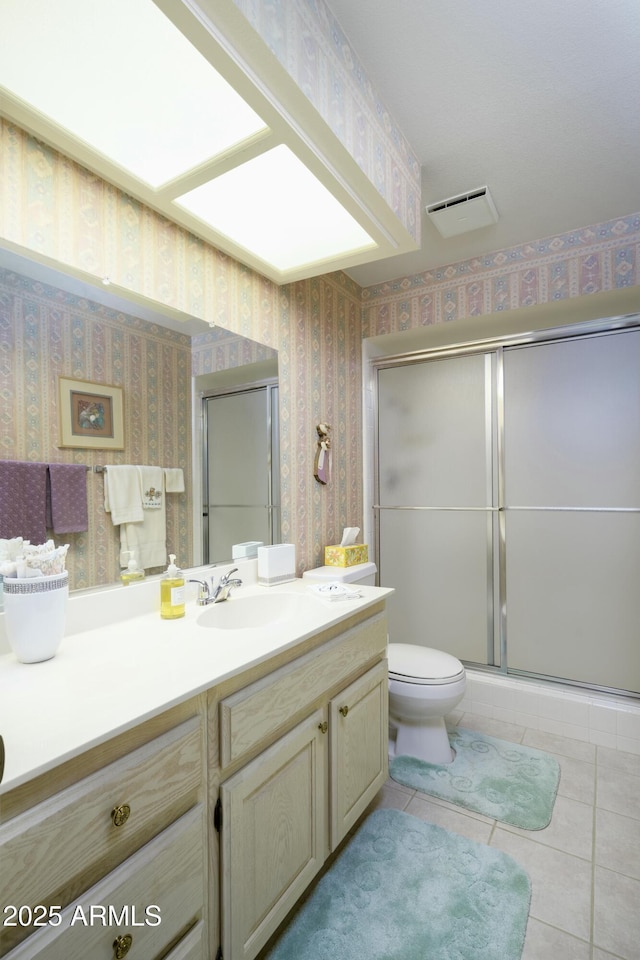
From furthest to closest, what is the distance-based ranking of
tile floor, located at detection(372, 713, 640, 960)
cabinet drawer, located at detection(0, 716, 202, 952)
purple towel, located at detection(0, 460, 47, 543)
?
1. tile floor, located at detection(372, 713, 640, 960)
2. purple towel, located at detection(0, 460, 47, 543)
3. cabinet drawer, located at detection(0, 716, 202, 952)

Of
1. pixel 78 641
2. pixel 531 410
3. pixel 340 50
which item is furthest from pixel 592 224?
pixel 78 641

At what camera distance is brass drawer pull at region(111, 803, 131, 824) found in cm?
76

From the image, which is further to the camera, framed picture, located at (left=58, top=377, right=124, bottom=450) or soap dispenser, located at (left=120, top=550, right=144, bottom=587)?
soap dispenser, located at (left=120, top=550, right=144, bottom=587)

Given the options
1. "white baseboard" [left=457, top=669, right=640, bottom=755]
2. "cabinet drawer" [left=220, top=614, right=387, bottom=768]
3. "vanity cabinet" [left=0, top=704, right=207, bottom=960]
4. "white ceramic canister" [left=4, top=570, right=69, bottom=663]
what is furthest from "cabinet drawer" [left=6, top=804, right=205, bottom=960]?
"white baseboard" [left=457, top=669, right=640, bottom=755]

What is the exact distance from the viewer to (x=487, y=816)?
1729mm

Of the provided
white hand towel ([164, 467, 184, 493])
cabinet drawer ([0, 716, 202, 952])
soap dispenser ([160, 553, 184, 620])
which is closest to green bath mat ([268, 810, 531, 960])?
cabinet drawer ([0, 716, 202, 952])

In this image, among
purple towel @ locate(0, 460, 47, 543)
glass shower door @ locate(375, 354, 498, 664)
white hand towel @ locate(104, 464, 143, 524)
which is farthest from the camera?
glass shower door @ locate(375, 354, 498, 664)

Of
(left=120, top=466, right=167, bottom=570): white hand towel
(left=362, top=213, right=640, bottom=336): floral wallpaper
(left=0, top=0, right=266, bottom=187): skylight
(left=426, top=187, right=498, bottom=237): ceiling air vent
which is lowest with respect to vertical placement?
(left=120, top=466, right=167, bottom=570): white hand towel

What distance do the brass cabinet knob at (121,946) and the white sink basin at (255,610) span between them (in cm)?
75

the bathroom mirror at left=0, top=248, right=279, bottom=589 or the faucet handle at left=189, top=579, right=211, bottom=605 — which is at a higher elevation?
the bathroom mirror at left=0, top=248, right=279, bottom=589

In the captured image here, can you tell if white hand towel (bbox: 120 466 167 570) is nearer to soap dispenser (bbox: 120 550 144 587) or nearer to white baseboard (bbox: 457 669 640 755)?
soap dispenser (bbox: 120 550 144 587)

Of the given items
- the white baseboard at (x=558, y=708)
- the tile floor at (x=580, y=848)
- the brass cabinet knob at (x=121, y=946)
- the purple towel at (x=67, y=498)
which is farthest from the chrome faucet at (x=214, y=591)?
the white baseboard at (x=558, y=708)

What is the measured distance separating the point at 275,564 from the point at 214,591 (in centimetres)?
34

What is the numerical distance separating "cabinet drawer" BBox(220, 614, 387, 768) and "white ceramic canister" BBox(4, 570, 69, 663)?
0.43 m
